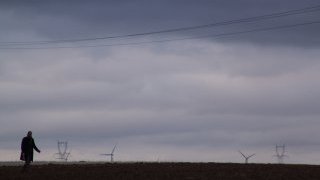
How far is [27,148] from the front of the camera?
42.3 metres
